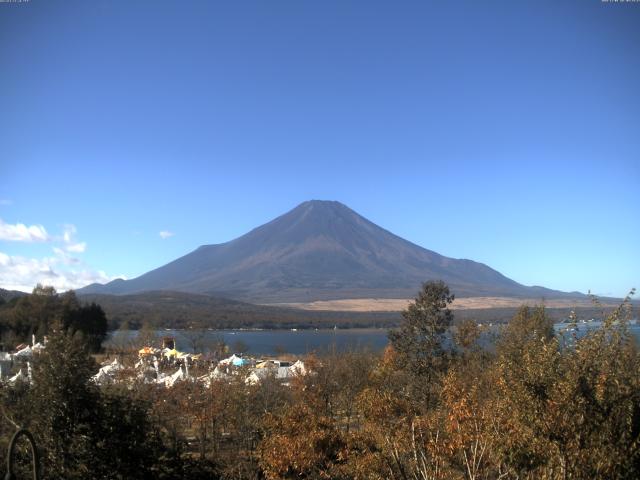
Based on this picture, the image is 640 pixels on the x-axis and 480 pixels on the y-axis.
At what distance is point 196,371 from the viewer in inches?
1244

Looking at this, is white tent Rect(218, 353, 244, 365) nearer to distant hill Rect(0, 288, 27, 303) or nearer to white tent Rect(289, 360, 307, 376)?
white tent Rect(289, 360, 307, 376)

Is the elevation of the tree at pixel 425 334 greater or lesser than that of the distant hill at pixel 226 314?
greater

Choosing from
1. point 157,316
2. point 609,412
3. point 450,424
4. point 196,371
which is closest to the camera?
point 609,412

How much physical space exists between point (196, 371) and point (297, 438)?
18.5 metres

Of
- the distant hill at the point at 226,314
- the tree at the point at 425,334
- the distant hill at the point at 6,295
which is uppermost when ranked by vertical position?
the distant hill at the point at 6,295

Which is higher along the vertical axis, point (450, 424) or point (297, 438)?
point (450, 424)

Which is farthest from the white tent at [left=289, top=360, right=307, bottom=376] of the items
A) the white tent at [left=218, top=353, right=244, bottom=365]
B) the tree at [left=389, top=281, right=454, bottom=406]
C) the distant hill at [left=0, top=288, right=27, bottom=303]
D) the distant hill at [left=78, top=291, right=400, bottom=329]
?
the distant hill at [left=78, top=291, right=400, bottom=329]

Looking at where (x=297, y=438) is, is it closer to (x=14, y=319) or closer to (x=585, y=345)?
(x=585, y=345)

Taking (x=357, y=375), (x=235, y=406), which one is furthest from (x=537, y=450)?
(x=357, y=375)

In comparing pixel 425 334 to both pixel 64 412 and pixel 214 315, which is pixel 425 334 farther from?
pixel 214 315

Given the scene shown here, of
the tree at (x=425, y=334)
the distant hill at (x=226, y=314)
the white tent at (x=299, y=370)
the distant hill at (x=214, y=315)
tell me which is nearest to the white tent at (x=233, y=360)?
the white tent at (x=299, y=370)

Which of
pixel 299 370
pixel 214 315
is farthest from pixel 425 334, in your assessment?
pixel 214 315

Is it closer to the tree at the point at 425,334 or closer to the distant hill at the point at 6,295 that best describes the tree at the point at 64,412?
the tree at the point at 425,334

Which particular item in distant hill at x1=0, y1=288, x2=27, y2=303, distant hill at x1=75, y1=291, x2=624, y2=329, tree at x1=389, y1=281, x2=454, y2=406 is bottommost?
distant hill at x1=75, y1=291, x2=624, y2=329
